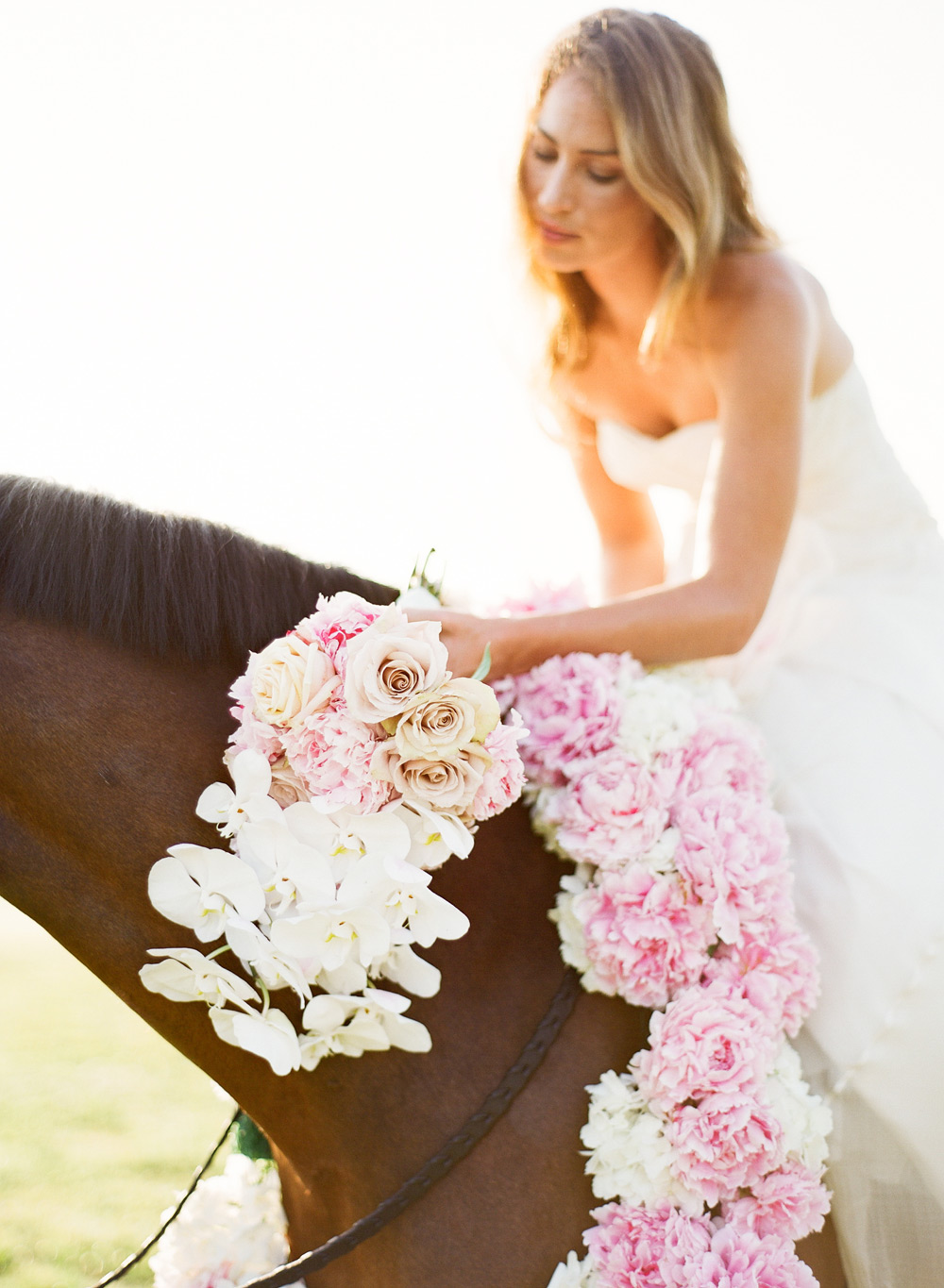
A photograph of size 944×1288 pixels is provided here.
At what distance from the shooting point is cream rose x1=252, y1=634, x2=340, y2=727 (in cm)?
132

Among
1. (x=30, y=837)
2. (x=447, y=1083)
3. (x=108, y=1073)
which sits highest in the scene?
(x=30, y=837)

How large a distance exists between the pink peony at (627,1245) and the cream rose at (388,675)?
0.89 meters

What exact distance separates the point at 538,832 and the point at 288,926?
0.61 metres

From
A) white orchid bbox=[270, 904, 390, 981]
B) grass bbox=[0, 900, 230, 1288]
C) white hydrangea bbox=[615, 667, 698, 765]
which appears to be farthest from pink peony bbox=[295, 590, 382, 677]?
grass bbox=[0, 900, 230, 1288]

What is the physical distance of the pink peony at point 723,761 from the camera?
1.75 meters

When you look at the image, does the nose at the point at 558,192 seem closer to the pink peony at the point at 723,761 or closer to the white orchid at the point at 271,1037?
the pink peony at the point at 723,761

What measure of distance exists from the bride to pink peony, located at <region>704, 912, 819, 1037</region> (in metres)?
0.10

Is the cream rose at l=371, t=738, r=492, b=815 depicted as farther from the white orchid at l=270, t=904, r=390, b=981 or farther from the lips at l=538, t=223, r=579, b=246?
the lips at l=538, t=223, r=579, b=246

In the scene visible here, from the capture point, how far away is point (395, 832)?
1326 mm

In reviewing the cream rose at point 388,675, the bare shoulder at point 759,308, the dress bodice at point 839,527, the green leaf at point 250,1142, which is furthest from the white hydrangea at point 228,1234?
the bare shoulder at point 759,308

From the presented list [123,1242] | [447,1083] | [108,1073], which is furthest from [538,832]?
[108,1073]

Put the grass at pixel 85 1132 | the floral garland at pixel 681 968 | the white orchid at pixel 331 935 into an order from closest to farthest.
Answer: the white orchid at pixel 331 935, the floral garland at pixel 681 968, the grass at pixel 85 1132

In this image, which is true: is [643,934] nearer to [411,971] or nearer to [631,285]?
[411,971]

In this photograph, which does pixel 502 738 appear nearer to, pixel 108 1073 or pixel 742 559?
pixel 742 559
